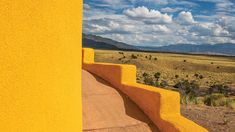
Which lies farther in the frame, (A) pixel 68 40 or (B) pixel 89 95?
(B) pixel 89 95

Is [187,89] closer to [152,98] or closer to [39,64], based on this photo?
[152,98]

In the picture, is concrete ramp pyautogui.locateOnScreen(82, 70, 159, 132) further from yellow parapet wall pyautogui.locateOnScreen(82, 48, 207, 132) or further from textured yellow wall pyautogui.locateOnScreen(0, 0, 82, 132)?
textured yellow wall pyautogui.locateOnScreen(0, 0, 82, 132)

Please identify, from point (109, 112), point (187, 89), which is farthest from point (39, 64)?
point (187, 89)

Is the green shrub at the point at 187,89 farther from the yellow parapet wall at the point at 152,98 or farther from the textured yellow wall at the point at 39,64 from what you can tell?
the textured yellow wall at the point at 39,64

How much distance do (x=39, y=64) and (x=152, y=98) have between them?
487 centimetres

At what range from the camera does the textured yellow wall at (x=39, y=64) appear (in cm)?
326

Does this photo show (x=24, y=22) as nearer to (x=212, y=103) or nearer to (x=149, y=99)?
(x=149, y=99)

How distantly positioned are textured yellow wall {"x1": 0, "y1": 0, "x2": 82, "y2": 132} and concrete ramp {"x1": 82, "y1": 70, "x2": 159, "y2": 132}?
3516 mm

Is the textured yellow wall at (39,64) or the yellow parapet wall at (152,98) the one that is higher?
the textured yellow wall at (39,64)

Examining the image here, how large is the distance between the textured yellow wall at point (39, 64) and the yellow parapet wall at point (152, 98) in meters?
3.12

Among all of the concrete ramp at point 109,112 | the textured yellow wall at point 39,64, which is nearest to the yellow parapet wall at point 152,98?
the concrete ramp at point 109,112

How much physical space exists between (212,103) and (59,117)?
15269 mm

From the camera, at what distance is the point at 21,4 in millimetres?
3305

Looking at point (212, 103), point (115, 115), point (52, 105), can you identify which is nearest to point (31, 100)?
point (52, 105)
